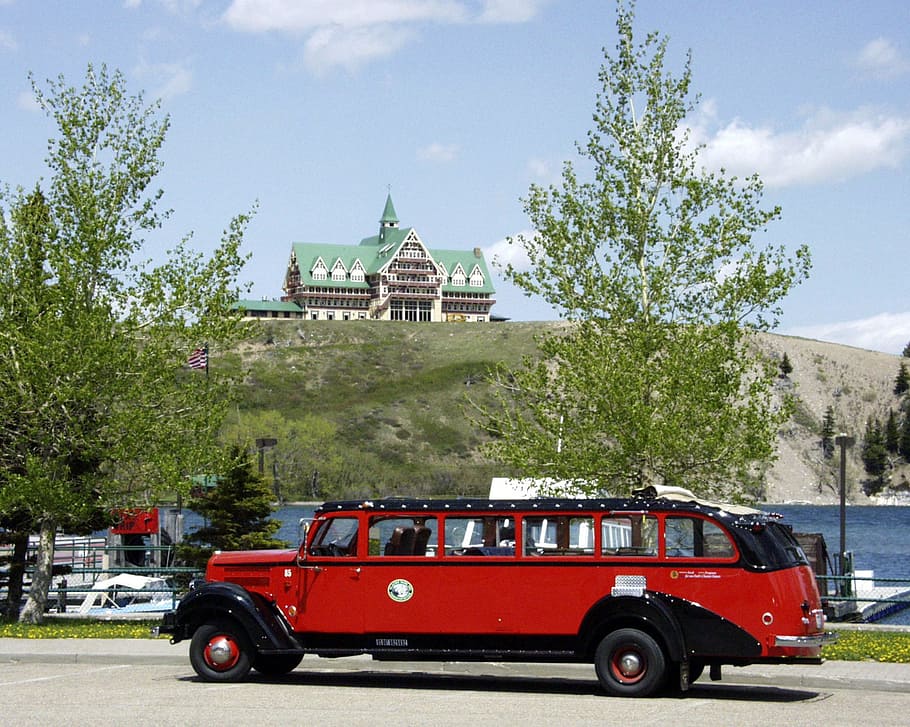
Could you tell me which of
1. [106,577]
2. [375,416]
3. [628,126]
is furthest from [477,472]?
[628,126]

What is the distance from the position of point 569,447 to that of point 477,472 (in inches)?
5073

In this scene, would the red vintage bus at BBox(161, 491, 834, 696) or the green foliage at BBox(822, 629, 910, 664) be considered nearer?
the red vintage bus at BBox(161, 491, 834, 696)

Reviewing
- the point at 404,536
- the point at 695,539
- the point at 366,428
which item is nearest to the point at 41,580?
the point at 404,536

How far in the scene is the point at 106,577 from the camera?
46.1 meters

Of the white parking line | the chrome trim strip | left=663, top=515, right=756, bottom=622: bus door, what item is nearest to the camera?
the chrome trim strip

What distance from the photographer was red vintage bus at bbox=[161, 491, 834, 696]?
50.4ft

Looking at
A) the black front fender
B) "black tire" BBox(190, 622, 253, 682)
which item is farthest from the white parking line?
"black tire" BBox(190, 622, 253, 682)

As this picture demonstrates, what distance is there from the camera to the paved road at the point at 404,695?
13.6 m

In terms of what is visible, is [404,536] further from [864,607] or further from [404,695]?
[864,607]

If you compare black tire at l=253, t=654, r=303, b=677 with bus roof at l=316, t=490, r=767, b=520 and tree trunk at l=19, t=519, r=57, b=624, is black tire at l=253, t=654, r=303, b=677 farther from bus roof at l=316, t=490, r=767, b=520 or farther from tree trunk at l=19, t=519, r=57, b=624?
tree trunk at l=19, t=519, r=57, b=624

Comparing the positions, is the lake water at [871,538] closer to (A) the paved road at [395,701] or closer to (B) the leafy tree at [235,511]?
(B) the leafy tree at [235,511]

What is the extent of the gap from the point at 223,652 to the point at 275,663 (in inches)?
38.9

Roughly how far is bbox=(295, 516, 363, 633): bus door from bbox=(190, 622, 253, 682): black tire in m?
0.81

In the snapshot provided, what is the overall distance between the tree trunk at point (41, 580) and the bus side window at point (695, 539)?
53.7ft
